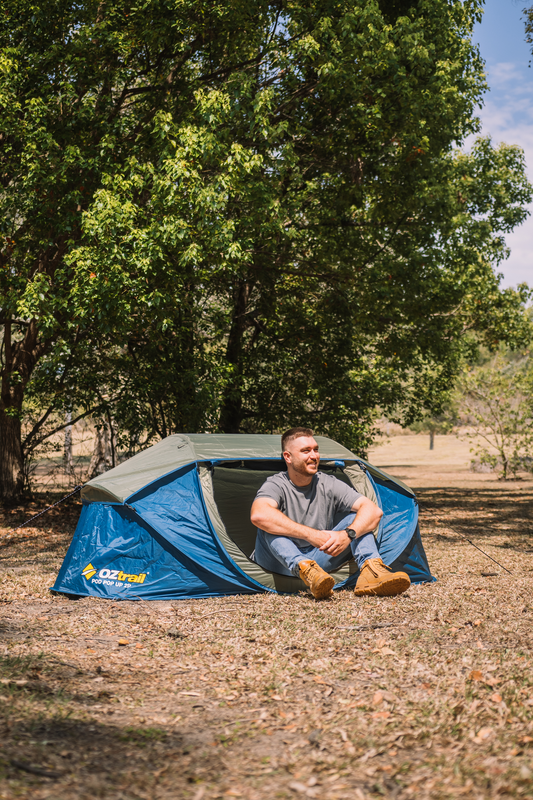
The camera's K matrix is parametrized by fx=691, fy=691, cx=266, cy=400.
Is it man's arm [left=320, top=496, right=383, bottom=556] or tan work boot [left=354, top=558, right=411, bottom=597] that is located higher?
man's arm [left=320, top=496, right=383, bottom=556]

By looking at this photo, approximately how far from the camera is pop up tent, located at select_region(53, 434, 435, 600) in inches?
218

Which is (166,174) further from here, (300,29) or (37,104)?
(300,29)

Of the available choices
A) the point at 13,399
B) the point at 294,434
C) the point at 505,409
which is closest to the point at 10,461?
the point at 13,399

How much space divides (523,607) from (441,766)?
2862mm

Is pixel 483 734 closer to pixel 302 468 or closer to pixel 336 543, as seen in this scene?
pixel 336 543

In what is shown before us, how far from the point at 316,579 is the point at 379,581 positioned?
56 cm

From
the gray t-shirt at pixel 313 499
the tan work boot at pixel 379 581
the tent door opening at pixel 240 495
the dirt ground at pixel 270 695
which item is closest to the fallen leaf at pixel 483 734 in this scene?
the dirt ground at pixel 270 695

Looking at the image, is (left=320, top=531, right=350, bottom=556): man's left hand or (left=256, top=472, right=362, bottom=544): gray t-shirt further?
(left=256, top=472, right=362, bottom=544): gray t-shirt

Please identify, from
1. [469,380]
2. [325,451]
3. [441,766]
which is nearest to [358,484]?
[325,451]

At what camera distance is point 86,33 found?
29.4 ft

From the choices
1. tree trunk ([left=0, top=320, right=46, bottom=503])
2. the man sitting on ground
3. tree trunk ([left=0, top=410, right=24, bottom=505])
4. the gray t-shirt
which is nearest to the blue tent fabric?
the man sitting on ground

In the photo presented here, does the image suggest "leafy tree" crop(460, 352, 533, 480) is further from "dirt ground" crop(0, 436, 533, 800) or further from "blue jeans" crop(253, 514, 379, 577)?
"blue jeans" crop(253, 514, 379, 577)

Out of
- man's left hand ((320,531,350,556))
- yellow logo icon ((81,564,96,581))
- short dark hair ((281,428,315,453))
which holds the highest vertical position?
short dark hair ((281,428,315,453))

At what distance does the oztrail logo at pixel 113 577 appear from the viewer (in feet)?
18.1
